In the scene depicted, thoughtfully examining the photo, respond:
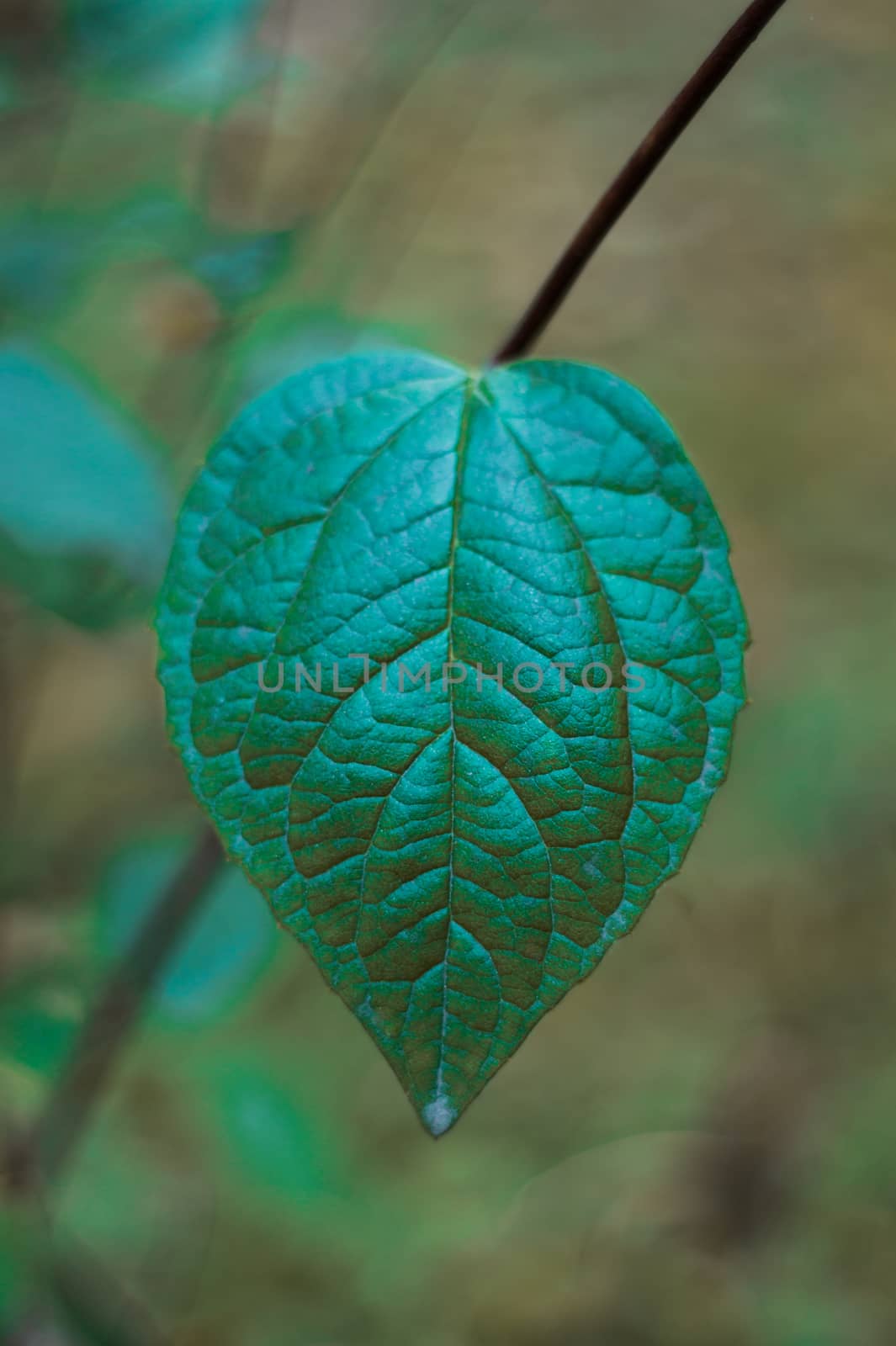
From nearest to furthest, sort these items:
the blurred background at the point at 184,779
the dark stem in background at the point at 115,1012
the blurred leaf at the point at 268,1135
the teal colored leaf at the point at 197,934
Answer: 1. the dark stem in background at the point at 115,1012
2. the blurred background at the point at 184,779
3. the teal colored leaf at the point at 197,934
4. the blurred leaf at the point at 268,1135

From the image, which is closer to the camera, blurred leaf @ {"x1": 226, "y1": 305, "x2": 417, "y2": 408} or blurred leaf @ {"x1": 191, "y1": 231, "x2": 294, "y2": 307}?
blurred leaf @ {"x1": 191, "y1": 231, "x2": 294, "y2": 307}

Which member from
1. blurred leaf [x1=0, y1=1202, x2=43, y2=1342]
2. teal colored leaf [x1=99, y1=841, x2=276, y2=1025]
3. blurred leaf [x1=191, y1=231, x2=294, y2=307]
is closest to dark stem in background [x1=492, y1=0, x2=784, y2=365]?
blurred leaf [x1=191, y1=231, x2=294, y2=307]

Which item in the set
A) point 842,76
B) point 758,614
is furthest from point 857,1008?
point 842,76

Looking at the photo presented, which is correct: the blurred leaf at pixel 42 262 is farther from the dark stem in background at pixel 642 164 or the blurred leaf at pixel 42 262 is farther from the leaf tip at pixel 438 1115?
the leaf tip at pixel 438 1115

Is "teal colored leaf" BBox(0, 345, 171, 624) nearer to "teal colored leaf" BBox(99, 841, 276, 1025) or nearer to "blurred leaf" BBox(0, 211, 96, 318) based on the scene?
"blurred leaf" BBox(0, 211, 96, 318)

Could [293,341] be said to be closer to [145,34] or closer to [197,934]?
[145,34]

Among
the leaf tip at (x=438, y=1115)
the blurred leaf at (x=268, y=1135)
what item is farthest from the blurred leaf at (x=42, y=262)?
the blurred leaf at (x=268, y=1135)
